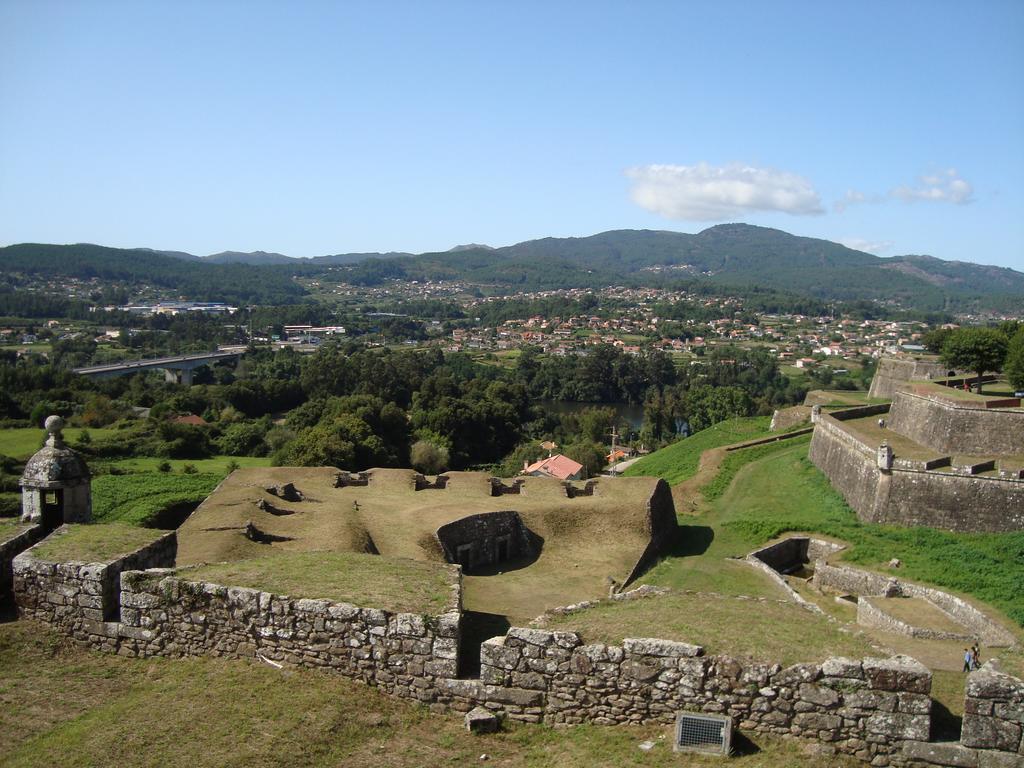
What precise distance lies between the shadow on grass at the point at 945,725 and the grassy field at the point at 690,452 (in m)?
32.1

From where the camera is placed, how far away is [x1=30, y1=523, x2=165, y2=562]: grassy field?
34.3 ft

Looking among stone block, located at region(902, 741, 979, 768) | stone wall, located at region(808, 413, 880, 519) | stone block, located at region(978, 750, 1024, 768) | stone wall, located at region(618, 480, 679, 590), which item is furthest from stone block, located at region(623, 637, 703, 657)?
stone wall, located at region(808, 413, 880, 519)

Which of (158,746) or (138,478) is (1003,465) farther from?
(138,478)

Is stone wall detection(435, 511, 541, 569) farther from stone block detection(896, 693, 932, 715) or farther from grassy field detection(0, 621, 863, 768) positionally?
stone block detection(896, 693, 932, 715)

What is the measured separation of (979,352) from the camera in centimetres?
4456

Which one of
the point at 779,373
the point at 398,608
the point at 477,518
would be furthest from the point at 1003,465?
the point at 779,373

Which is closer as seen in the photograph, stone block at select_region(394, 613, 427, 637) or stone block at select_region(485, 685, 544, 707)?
stone block at select_region(485, 685, 544, 707)

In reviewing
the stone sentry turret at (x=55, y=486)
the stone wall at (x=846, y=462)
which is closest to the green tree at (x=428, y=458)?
the stone wall at (x=846, y=462)

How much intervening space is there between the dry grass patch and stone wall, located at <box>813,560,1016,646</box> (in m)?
12.5

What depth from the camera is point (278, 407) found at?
82000 millimetres

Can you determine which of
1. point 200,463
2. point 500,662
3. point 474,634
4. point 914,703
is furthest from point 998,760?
point 200,463

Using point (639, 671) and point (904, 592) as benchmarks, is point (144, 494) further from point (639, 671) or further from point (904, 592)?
point (639, 671)

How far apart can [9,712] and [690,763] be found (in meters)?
7.12

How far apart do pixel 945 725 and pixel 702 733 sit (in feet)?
7.91
